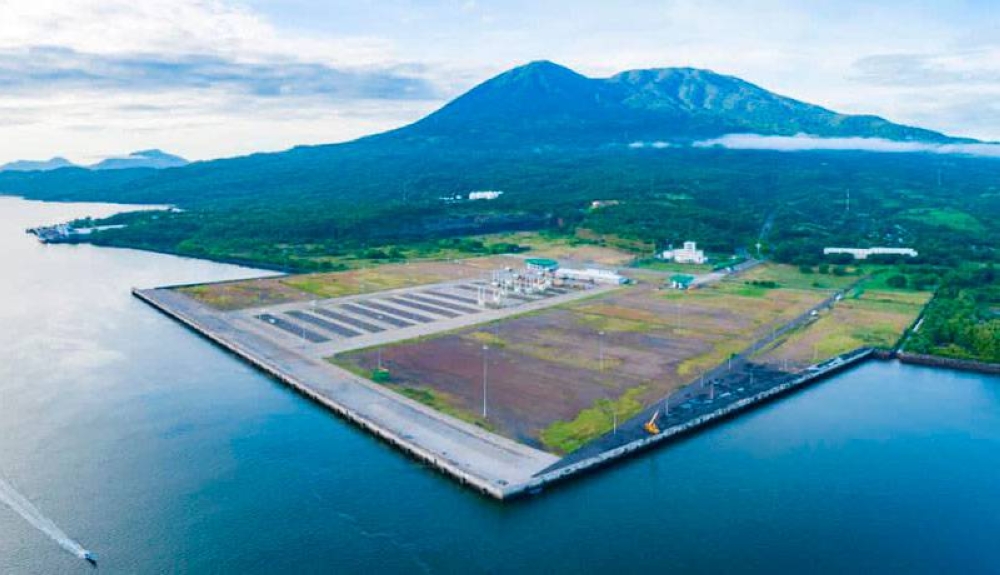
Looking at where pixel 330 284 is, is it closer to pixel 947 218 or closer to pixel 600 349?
pixel 600 349

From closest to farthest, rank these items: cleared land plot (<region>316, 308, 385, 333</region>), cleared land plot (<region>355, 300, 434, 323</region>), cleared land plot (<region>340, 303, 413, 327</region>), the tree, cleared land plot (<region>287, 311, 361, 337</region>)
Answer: cleared land plot (<region>287, 311, 361, 337</region>), cleared land plot (<region>316, 308, 385, 333</region>), cleared land plot (<region>340, 303, 413, 327</region>), cleared land plot (<region>355, 300, 434, 323</region>), the tree

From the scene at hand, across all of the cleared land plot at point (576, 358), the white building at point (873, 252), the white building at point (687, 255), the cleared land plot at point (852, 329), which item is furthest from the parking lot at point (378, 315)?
the white building at point (873, 252)

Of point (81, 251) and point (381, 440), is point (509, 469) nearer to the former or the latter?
point (381, 440)

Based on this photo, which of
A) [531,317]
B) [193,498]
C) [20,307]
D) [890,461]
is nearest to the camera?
[193,498]

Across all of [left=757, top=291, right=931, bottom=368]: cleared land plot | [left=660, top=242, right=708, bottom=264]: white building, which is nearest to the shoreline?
[left=757, top=291, right=931, bottom=368]: cleared land plot

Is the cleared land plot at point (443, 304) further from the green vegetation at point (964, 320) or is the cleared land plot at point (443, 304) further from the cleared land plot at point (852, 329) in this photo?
the green vegetation at point (964, 320)

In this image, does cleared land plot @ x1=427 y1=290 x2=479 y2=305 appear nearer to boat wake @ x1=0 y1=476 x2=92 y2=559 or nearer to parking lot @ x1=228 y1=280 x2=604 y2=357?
parking lot @ x1=228 y1=280 x2=604 y2=357

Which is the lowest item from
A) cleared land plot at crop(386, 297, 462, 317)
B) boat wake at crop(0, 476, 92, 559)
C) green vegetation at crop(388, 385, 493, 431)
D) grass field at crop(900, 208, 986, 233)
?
boat wake at crop(0, 476, 92, 559)

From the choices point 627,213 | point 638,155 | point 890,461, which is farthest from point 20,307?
point 638,155
